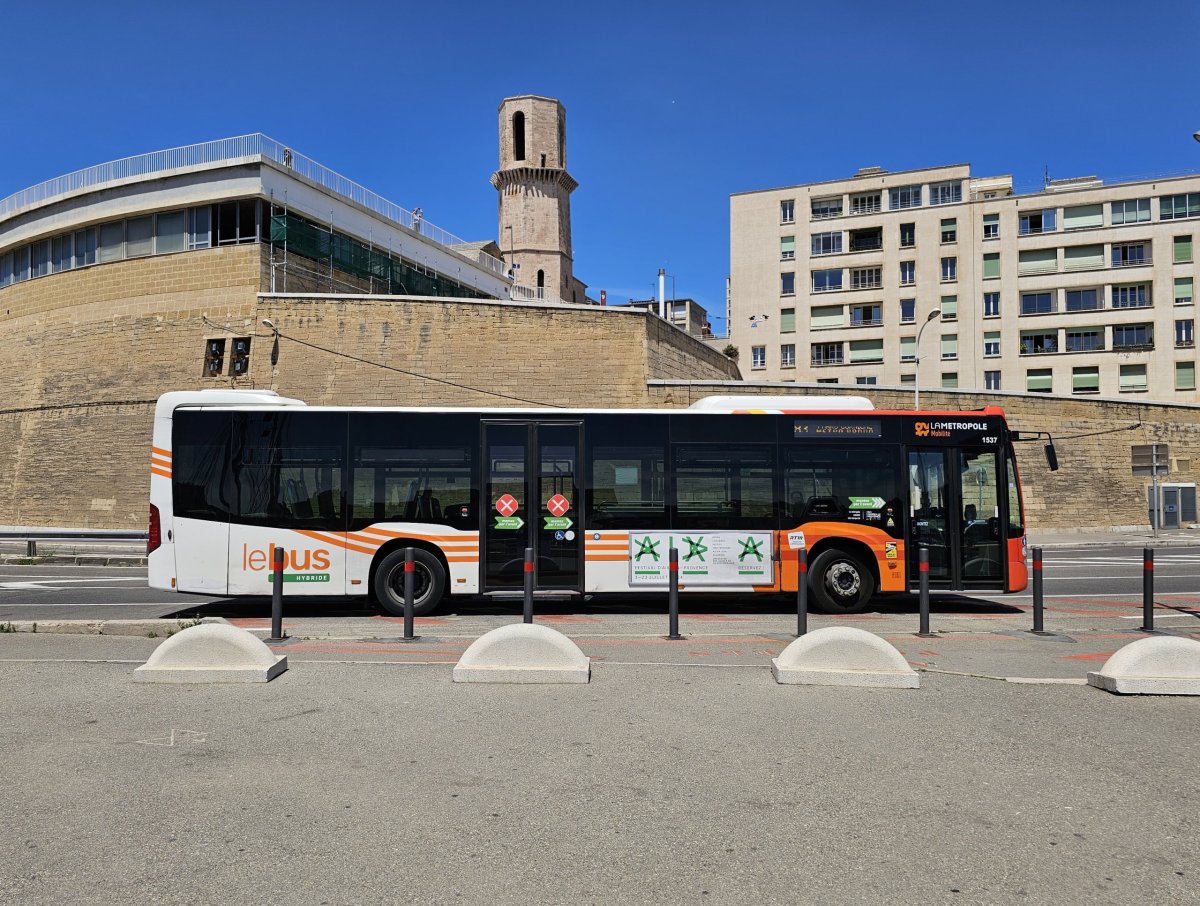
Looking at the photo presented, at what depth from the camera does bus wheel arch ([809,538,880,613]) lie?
1327 cm

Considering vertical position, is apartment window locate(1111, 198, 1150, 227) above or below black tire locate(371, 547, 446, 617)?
above

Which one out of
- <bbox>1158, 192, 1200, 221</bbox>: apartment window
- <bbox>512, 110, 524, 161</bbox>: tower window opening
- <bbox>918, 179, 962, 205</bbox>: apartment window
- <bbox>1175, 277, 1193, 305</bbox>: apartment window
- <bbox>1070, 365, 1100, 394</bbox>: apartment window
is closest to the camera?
A: <bbox>1175, 277, 1193, 305</bbox>: apartment window

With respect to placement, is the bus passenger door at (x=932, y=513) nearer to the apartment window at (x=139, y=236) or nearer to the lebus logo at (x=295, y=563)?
the lebus logo at (x=295, y=563)

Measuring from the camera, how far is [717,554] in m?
13.2

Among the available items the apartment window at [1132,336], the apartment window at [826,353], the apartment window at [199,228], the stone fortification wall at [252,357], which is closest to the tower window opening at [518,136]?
the apartment window at [826,353]

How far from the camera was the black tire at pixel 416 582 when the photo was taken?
12.9 metres

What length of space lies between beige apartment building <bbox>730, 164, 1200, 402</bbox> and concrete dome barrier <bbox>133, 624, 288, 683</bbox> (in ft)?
190

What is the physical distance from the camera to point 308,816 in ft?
15.4

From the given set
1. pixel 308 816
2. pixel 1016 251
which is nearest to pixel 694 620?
pixel 308 816

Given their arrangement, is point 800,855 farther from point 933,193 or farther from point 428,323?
point 933,193

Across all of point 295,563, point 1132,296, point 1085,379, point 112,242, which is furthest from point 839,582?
point 1132,296

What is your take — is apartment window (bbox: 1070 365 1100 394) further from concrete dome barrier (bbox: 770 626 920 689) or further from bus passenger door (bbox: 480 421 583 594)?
concrete dome barrier (bbox: 770 626 920 689)

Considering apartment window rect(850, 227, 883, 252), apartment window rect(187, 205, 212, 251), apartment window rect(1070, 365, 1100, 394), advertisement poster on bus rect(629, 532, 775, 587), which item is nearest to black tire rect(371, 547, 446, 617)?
advertisement poster on bus rect(629, 532, 775, 587)

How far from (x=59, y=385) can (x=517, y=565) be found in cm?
3047
